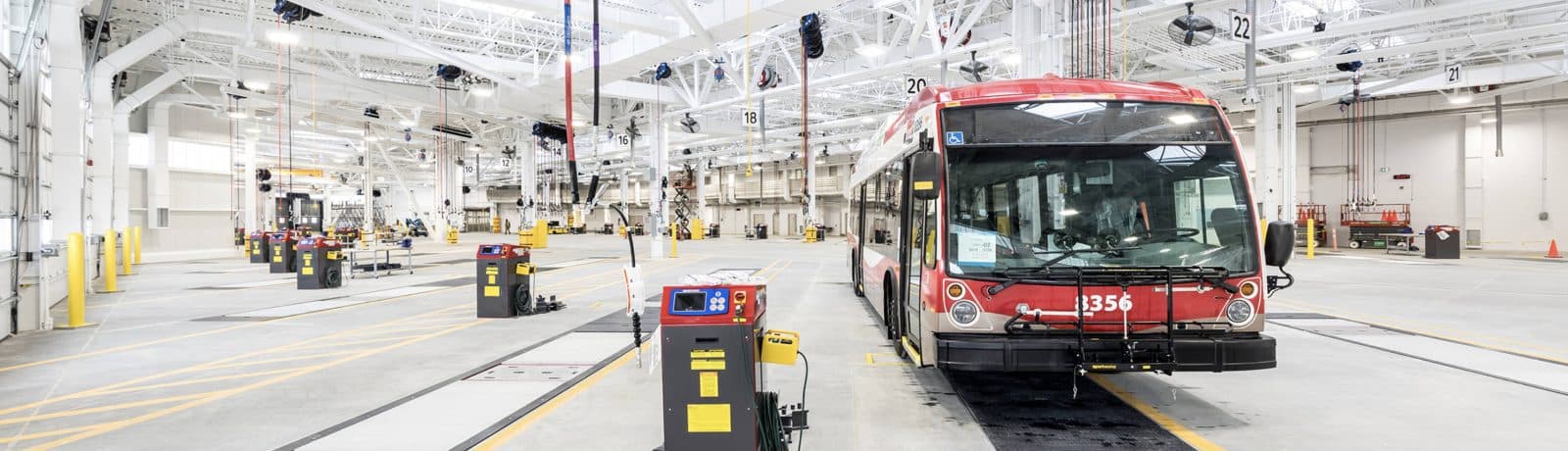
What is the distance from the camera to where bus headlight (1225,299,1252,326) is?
484 cm

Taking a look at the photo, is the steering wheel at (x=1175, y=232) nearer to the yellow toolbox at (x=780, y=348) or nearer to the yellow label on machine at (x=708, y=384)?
the yellow toolbox at (x=780, y=348)

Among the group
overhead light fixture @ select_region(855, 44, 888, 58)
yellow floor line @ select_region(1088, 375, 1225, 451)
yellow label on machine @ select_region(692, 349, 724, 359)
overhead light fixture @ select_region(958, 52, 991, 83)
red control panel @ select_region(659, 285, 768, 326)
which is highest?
overhead light fixture @ select_region(855, 44, 888, 58)

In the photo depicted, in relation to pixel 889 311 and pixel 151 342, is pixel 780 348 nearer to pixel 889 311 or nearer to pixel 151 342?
pixel 889 311

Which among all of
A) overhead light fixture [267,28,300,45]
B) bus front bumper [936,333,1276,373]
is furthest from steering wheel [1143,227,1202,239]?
overhead light fixture [267,28,300,45]

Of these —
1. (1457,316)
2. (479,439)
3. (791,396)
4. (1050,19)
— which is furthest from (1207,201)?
(1050,19)

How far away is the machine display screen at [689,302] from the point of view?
377cm

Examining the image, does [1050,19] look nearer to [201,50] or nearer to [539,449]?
[539,449]

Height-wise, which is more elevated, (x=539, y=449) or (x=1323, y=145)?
(x=1323, y=145)

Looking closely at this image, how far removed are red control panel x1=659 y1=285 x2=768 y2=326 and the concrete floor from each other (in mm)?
1173

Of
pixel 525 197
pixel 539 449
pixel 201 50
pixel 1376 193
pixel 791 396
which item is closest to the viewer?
pixel 539 449

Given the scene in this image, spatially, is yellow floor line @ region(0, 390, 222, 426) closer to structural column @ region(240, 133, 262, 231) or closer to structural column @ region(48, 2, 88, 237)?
structural column @ region(48, 2, 88, 237)

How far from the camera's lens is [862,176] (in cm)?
1045

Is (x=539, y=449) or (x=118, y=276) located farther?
(x=118, y=276)

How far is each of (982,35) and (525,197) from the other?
26719 millimetres
